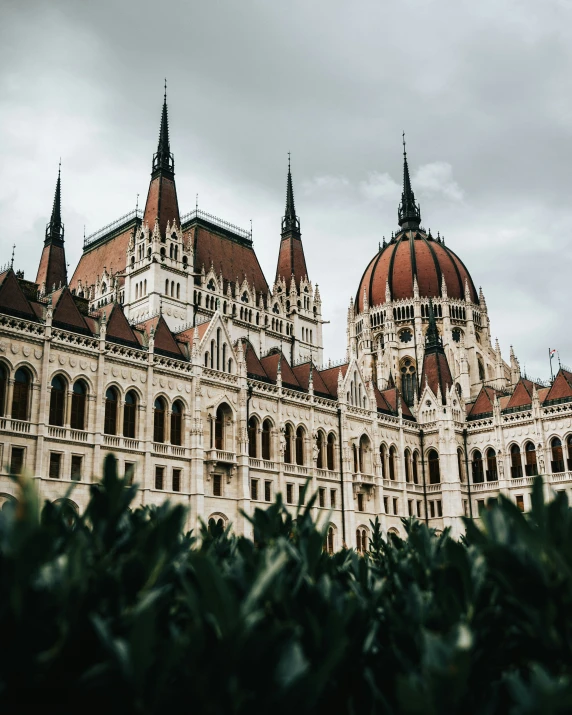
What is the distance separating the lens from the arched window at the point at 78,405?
40.2 m

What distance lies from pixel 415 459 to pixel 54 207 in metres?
44.4

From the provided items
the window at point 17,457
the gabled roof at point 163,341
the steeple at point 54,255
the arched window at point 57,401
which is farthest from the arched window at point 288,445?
the steeple at point 54,255

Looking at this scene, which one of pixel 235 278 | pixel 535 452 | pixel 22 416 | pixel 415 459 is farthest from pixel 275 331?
pixel 22 416

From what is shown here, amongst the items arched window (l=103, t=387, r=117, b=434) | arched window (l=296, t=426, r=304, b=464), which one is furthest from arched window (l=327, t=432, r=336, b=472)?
arched window (l=103, t=387, r=117, b=434)

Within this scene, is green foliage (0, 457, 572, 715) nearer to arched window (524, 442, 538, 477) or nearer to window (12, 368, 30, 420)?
window (12, 368, 30, 420)

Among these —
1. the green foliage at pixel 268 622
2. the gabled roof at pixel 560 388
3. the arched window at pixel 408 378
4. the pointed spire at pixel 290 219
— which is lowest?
the green foliage at pixel 268 622

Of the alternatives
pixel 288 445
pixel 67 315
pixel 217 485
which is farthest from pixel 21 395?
pixel 288 445

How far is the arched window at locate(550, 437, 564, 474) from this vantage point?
58469 millimetres

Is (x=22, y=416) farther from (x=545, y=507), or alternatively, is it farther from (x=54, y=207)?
(x=54, y=207)

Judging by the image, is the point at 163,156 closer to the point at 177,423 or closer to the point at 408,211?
the point at 177,423

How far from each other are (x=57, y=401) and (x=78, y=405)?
1.34 meters

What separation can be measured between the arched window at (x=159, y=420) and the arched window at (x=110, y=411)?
2848 millimetres

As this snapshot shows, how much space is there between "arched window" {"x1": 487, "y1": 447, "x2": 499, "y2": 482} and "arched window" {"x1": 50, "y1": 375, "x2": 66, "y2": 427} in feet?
128

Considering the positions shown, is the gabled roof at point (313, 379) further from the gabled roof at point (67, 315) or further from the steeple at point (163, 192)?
the gabled roof at point (67, 315)
